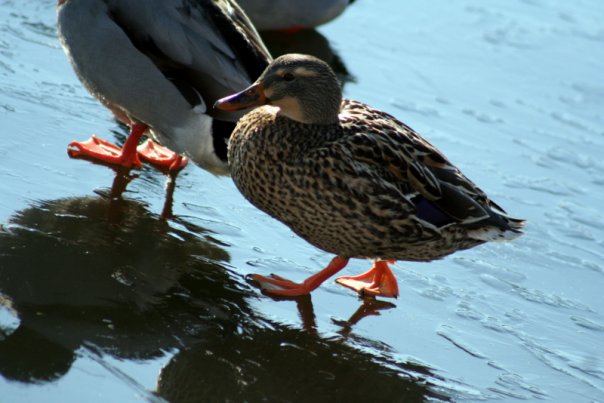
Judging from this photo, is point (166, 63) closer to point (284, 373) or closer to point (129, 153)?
point (129, 153)

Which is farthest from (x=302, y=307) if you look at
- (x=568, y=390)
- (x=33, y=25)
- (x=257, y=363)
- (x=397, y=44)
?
(x=397, y=44)

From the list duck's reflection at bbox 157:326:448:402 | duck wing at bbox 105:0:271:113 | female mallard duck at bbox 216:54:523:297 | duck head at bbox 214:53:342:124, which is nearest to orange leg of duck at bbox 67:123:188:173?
duck wing at bbox 105:0:271:113

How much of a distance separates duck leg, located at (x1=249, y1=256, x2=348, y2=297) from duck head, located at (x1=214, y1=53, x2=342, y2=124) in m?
0.58

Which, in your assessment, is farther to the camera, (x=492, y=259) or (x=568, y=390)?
(x=492, y=259)

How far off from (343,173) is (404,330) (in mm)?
651

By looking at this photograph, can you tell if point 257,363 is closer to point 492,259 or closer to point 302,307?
point 302,307

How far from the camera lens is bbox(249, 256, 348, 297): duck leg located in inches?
163

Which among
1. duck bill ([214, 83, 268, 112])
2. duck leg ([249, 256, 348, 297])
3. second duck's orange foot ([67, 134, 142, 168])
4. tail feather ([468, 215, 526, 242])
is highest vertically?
duck bill ([214, 83, 268, 112])

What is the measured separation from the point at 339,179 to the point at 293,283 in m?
0.48

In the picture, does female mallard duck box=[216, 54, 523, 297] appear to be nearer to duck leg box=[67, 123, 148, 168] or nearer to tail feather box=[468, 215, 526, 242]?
tail feather box=[468, 215, 526, 242]

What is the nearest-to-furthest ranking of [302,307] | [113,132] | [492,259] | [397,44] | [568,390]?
[568,390] < [302,307] < [492,259] < [113,132] < [397,44]

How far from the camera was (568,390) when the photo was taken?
387 centimetres

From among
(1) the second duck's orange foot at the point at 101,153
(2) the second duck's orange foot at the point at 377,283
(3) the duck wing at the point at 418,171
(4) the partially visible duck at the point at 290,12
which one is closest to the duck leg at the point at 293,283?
(2) the second duck's orange foot at the point at 377,283

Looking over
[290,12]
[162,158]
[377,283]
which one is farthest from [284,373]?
[290,12]
